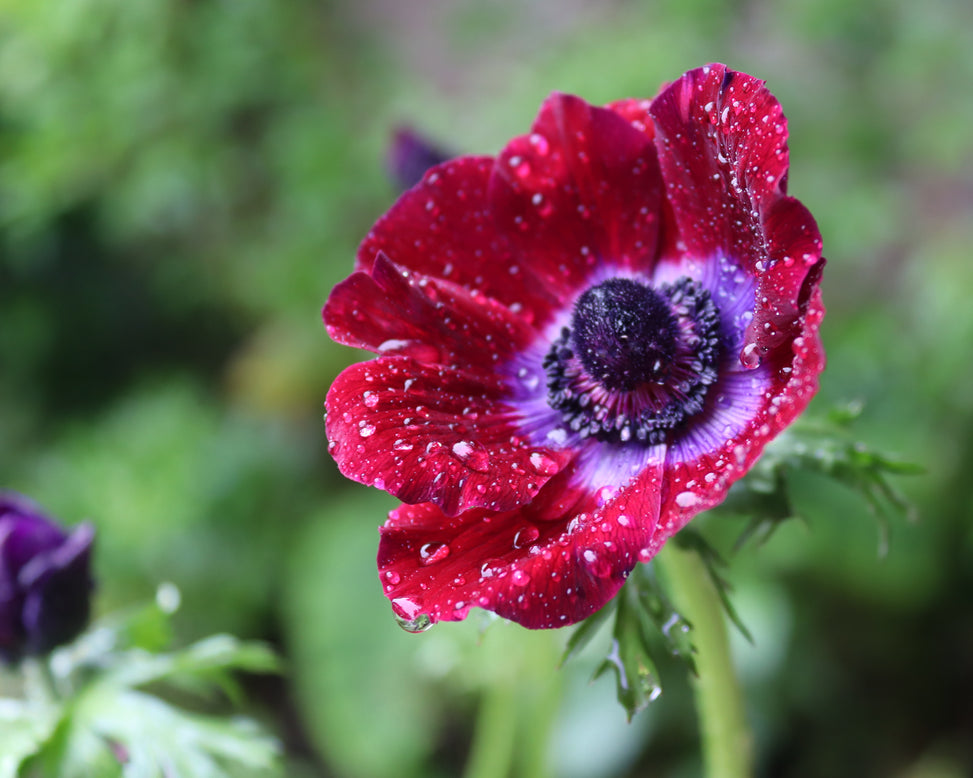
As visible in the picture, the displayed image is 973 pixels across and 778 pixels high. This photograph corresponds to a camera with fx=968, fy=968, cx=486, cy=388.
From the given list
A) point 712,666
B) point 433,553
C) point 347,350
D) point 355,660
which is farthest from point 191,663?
point 347,350

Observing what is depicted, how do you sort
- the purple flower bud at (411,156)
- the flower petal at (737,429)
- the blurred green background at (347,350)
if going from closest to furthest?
the flower petal at (737,429), the purple flower bud at (411,156), the blurred green background at (347,350)

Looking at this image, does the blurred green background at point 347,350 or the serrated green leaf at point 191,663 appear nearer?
the serrated green leaf at point 191,663

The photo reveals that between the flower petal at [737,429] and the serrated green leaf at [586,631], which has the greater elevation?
the flower petal at [737,429]

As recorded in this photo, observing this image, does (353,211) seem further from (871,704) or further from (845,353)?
(871,704)

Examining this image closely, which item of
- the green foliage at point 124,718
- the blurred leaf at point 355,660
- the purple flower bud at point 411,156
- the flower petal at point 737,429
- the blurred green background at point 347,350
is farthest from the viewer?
the blurred leaf at point 355,660

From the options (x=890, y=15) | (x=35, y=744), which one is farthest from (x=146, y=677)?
(x=890, y=15)

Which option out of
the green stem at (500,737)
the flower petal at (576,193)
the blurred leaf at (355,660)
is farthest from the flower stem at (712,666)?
the blurred leaf at (355,660)

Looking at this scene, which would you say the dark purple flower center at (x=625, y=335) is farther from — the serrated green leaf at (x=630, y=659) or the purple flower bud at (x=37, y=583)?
the purple flower bud at (x=37, y=583)

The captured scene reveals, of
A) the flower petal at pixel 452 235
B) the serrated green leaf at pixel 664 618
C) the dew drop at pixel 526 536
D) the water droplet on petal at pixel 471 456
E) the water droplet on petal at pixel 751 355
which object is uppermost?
the flower petal at pixel 452 235
